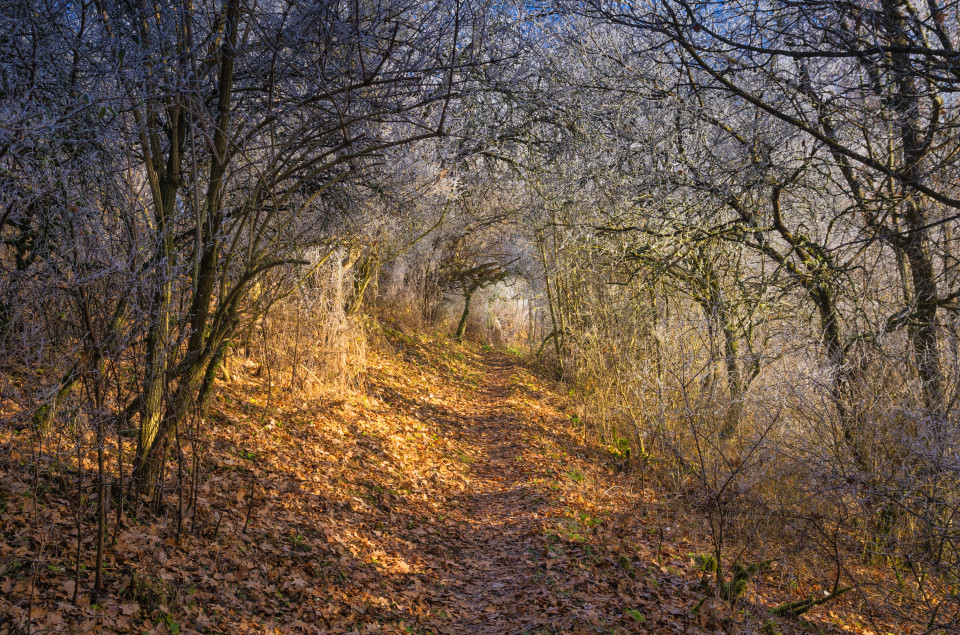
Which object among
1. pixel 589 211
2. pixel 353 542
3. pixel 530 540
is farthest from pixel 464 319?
pixel 353 542

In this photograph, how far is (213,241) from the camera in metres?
5.47

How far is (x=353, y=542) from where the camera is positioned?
5.54 meters

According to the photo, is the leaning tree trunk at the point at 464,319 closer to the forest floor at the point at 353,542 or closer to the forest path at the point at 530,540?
the forest path at the point at 530,540

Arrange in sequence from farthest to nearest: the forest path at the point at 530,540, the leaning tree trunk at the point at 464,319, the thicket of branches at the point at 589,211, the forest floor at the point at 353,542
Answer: the leaning tree trunk at the point at 464,319, the forest path at the point at 530,540, the thicket of branches at the point at 589,211, the forest floor at the point at 353,542

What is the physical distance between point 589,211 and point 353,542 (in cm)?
714

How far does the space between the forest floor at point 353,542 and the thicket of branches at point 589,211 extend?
43cm

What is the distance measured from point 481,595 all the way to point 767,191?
6247 mm

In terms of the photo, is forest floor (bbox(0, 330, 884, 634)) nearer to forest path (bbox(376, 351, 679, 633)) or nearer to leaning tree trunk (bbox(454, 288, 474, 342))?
forest path (bbox(376, 351, 679, 633))

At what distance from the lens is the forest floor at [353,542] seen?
12.2ft

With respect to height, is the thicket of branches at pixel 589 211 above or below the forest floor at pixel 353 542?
above

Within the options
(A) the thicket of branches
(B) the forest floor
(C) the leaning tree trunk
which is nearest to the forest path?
(B) the forest floor

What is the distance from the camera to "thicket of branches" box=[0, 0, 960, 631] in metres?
4.08

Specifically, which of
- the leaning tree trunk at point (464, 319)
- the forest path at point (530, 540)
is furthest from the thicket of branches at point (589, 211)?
the leaning tree trunk at point (464, 319)

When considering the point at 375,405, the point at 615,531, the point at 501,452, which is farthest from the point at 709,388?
the point at 375,405
